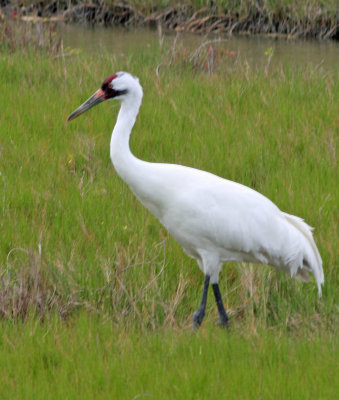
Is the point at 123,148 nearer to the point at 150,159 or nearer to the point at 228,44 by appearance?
the point at 150,159

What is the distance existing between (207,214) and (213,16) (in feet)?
37.1

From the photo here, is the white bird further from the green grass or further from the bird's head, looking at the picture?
the green grass

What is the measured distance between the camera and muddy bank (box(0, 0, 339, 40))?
14.3 meters

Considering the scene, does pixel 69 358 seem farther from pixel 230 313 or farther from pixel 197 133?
pixel 197 133

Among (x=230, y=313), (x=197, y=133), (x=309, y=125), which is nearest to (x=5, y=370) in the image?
(x=230, y=313)

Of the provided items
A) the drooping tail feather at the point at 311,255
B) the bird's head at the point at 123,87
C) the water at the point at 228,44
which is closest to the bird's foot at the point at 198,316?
the drooping tail feather at the point at 311,255

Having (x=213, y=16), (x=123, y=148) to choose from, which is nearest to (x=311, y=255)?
(x=123, y=148)

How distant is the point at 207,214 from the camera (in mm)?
4191

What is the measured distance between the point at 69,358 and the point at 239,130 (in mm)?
3612

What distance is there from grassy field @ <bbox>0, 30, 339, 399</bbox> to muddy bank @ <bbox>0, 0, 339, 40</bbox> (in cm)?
605

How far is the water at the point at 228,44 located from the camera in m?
12.7

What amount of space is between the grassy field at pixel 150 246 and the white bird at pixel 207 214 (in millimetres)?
197

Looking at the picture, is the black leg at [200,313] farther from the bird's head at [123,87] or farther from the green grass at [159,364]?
the bird's head at [123,87]

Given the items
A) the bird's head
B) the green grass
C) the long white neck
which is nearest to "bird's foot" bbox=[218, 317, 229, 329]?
the green grass
